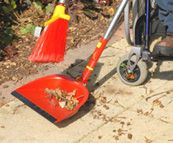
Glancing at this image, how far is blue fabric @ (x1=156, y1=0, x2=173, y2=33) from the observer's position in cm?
324

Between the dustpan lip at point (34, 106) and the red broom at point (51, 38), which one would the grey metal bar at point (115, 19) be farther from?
the dustpan lip at point (34, 106)

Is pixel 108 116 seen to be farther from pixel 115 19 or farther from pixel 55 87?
pixel 115 19

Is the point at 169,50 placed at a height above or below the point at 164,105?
above

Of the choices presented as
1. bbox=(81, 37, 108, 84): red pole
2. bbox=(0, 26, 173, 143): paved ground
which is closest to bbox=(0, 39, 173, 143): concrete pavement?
bbox=(0, 26, 173, 143): paved ground

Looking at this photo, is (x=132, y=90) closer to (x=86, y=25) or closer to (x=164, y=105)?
(x=164, y=105)

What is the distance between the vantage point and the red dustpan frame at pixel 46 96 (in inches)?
122

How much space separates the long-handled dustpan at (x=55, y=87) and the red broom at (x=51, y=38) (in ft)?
0.97

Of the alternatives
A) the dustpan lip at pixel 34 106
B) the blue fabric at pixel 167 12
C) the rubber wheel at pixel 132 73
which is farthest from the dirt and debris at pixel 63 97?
the blue fabric at pixel 167 12

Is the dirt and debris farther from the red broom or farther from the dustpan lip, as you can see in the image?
the red broom

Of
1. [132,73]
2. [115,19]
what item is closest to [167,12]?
[115,19]

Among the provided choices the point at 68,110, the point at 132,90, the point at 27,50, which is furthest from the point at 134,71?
the point at 27,50

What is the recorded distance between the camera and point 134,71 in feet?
11.6

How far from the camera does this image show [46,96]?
3.31 metres

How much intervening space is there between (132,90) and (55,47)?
79 cm
